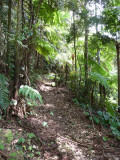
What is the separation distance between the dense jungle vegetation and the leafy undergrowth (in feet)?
0.09

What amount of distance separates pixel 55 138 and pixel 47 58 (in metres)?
2.99

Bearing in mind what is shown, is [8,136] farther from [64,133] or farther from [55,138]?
[64,133]

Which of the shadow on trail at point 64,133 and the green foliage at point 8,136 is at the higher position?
the green foliage at point 8,136

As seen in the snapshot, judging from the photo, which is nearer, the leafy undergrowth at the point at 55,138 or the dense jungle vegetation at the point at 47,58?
the leafy undergrowth at the point at 55,138

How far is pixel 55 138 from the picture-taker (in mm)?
3033

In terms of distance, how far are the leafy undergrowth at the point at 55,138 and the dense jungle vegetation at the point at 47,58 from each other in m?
0.03

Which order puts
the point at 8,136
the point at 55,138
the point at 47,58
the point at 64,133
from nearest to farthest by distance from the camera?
1. the point at 8,136
2. the point at 55,138
3. the point at 64,133
4. the point at 47,58

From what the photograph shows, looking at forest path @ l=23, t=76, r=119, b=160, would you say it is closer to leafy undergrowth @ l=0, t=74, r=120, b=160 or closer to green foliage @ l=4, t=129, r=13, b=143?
leafy undergrowth @ l=0, t=74, r=120, b=160

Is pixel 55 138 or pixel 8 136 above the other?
pixel 8 136

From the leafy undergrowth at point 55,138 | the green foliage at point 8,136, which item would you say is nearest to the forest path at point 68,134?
the leafy undergrowth at point 55,138

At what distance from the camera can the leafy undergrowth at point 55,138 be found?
2.27 meters

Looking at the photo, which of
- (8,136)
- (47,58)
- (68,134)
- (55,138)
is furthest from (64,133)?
(47,58)

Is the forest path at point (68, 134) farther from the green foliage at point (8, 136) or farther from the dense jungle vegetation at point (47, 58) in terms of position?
the green foliage at point (8, 136)

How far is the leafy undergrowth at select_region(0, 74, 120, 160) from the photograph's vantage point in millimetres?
2268
